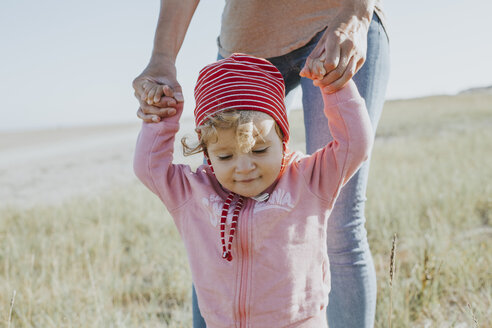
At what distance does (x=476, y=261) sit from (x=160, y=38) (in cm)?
217

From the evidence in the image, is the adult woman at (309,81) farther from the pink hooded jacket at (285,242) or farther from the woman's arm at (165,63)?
the pink hooded jacket at (285,242)

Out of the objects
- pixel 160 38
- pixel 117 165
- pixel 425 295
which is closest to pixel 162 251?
pixel 425 295

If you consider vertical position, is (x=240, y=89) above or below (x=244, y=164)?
above

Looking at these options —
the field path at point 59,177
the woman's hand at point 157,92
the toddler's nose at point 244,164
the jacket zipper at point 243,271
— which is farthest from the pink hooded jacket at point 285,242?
the field path at point 59,177

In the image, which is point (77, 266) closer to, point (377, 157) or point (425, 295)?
point (425, 295)

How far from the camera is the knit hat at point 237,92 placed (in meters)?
1.28

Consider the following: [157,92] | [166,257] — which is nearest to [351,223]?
[157,92]

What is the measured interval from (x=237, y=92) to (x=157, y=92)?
26cm

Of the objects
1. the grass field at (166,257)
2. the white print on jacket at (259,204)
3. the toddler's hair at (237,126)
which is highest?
the toddler's hair at (237,126)

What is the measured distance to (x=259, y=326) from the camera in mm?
1254

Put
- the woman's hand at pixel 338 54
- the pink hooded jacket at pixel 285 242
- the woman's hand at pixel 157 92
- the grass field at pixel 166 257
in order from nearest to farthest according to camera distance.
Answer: the woman's hand at pixel 338 54 → the pink hooded jacket at pixel 285 242 → the woman's hand at pixel 157 92 → the grass field at pixel 166 257

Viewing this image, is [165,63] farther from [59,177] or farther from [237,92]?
[59,177]

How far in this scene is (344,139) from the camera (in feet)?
4.02

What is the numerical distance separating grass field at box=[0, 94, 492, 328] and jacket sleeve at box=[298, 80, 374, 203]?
1.44ft
